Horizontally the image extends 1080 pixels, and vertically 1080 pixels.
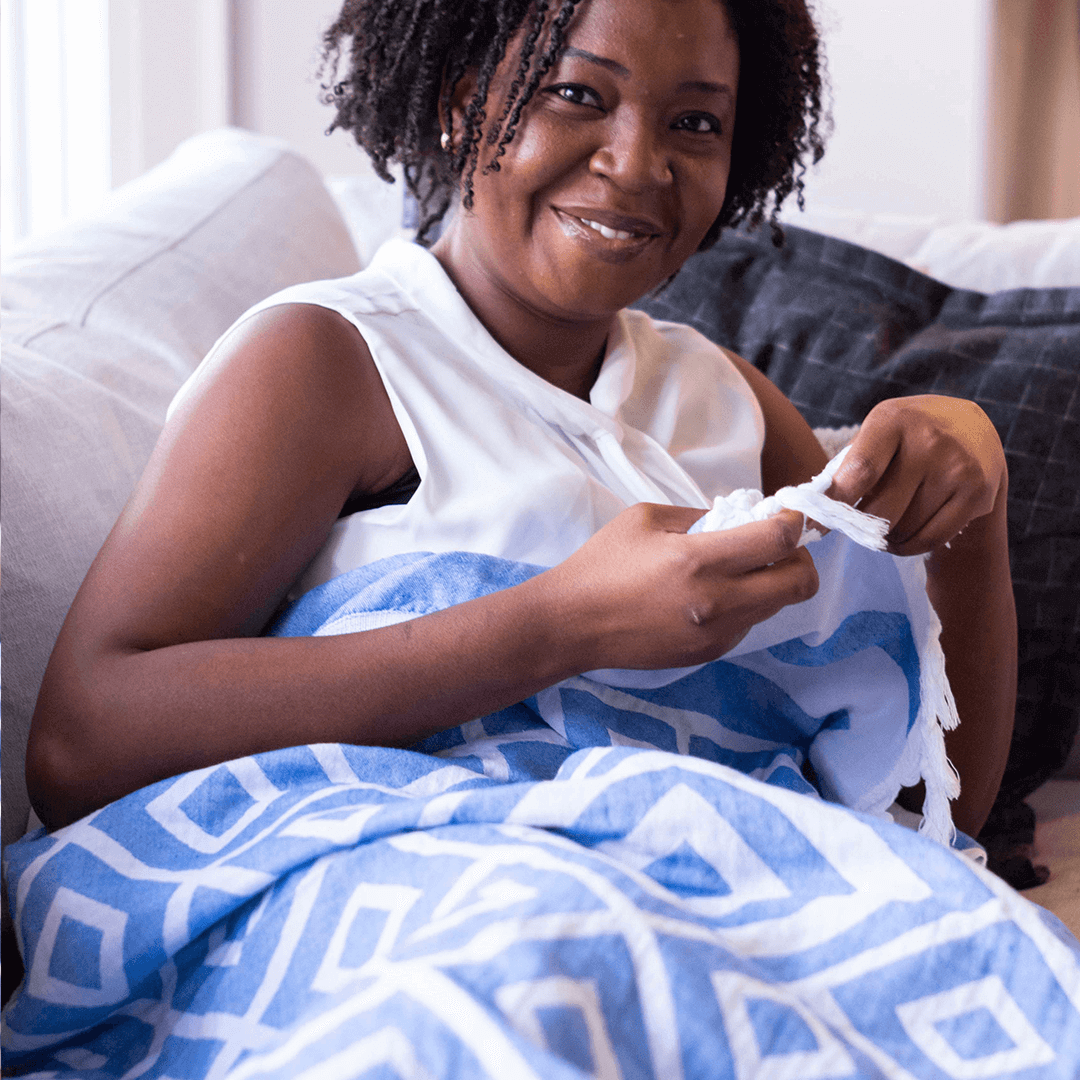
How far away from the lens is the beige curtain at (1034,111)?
253 cm

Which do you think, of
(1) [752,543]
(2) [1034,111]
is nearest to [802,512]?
(1) [752,543]

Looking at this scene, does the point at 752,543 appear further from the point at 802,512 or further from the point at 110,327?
the point at 110,327

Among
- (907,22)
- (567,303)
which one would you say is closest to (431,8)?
(567,303)

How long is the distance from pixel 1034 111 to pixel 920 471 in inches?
92.1

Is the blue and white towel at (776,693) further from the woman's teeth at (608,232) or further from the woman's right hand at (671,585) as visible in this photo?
the woman's teeth at (608,232)

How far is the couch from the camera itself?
0.89 m

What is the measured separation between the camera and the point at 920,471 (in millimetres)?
774

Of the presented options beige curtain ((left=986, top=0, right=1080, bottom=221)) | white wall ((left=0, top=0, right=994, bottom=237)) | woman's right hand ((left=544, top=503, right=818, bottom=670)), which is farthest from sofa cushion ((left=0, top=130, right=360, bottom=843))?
beige curtain ((left=986, top=0, right=1080, bottom=221))

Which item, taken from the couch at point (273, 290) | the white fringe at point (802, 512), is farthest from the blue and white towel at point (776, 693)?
the couch at point (273, 290)

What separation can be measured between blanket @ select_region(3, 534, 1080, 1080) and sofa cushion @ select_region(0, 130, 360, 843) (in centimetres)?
18

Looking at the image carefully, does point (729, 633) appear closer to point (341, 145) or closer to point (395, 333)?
point (395, 333)

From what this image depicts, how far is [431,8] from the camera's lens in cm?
87

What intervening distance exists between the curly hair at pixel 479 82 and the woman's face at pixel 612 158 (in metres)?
0.01

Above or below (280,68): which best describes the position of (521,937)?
below
